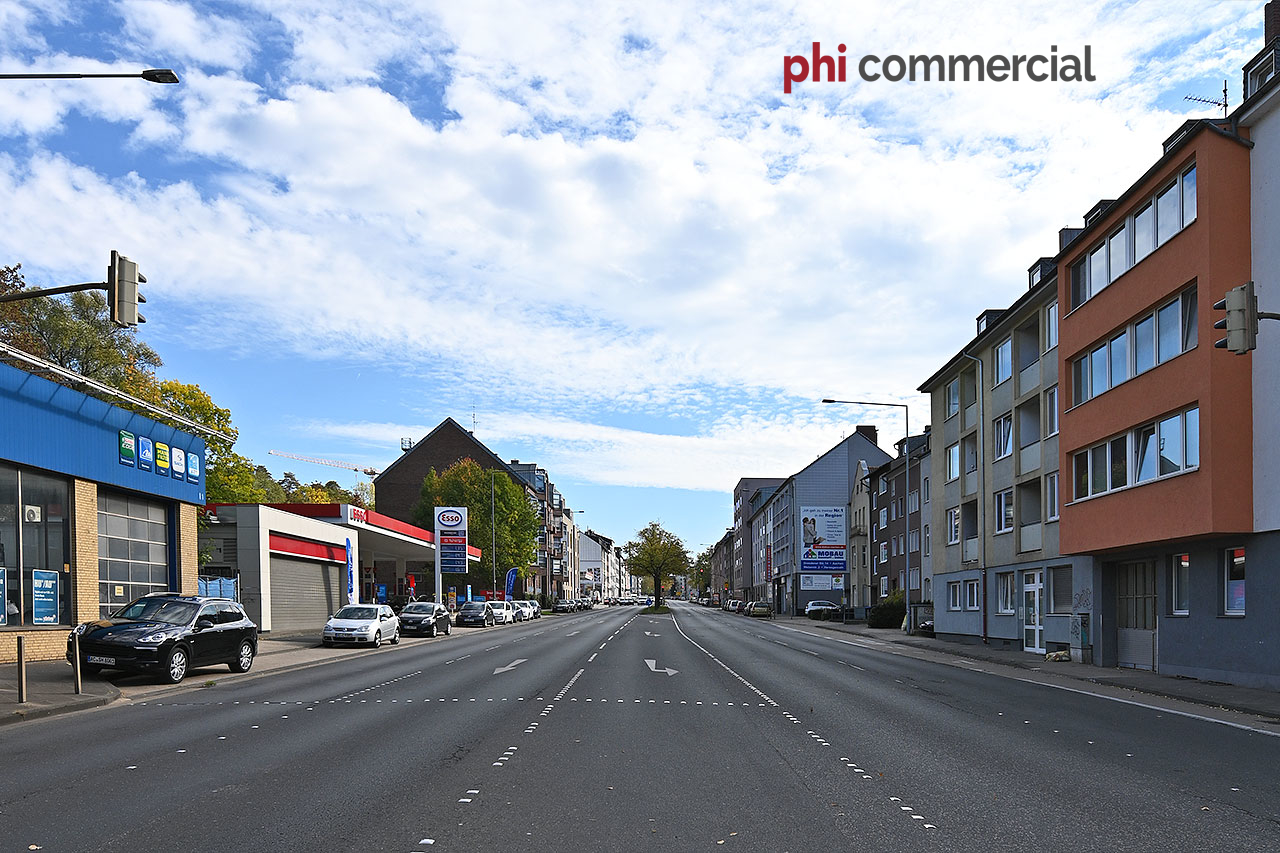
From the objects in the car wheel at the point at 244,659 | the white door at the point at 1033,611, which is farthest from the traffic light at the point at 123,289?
the white door at the point at 1033,611

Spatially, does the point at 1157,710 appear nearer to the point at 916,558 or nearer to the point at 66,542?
the point at 66,542

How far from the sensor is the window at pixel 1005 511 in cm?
3581

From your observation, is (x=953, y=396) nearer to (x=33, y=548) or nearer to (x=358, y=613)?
(x=358, y=613)

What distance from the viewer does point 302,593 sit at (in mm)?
44281

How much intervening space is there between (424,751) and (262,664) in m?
16.3

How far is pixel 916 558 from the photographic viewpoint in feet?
192

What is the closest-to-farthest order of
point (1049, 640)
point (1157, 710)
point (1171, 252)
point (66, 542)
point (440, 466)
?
point (1157, 710) → point (1171, 252) → point (66, 542) → point (1049, 640) → point (440, 466)

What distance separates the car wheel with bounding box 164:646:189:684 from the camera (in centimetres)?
1961

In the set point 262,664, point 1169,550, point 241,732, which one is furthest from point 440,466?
point 241,732

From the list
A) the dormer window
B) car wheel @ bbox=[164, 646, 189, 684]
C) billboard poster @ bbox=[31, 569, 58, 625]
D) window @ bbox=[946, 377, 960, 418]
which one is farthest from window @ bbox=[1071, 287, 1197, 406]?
billboard poster @ bbox=[31, 569, 58, 625]

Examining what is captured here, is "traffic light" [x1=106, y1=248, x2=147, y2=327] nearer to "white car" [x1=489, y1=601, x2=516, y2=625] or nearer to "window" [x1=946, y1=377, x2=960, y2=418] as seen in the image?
"window" [x1=946, y1=377, x2=960, y2=418]

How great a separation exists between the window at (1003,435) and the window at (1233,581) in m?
13.9

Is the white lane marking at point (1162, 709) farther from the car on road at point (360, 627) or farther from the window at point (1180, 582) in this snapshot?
the car on road at point (360, 627)

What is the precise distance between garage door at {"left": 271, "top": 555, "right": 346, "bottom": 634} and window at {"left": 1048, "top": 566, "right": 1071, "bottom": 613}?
2789 centimetres
